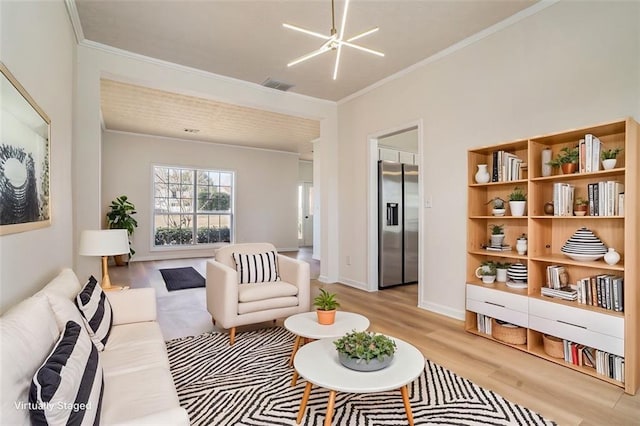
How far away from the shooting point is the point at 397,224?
16.2 feet

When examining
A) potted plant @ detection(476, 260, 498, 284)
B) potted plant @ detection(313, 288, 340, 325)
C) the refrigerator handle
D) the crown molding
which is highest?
the crown molding

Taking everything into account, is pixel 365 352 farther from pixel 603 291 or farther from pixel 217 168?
pixel 217 168

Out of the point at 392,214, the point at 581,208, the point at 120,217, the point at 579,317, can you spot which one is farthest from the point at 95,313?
the point at 120,217

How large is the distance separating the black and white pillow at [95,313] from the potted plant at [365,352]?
1.33 metres

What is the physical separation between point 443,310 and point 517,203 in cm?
145

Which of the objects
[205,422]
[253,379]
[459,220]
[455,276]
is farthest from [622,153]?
[205,422]

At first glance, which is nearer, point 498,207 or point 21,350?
point 21,350

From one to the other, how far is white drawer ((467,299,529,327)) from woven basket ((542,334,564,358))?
18 cm

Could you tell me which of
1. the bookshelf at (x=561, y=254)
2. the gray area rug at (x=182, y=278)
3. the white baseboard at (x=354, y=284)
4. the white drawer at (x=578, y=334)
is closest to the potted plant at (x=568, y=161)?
the bookshelf at (x=561, y=254)

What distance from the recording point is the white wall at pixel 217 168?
23.4ft

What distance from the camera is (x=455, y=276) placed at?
3541 millimetres

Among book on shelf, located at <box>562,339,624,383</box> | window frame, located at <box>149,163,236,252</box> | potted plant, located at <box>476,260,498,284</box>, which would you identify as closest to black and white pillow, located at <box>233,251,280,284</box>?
potted plant, located at <box>476,260,498,284</box>

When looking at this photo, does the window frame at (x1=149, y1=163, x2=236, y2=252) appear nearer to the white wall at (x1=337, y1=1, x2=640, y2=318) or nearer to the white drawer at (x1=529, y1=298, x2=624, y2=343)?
the white wall at (x1=337, y1=1, x2=640, y2=318)

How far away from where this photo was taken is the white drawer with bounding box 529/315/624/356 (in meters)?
2.12
